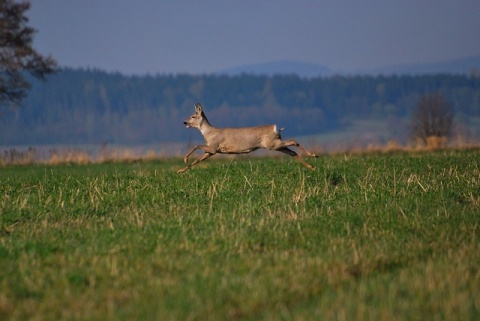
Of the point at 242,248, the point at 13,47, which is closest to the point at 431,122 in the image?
the point at 13,47

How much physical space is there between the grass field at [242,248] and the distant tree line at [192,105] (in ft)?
508

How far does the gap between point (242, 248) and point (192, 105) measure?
7041 inches

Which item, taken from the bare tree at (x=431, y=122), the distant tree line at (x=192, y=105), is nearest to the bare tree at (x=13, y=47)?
the bare tree at (x=431, y=122)

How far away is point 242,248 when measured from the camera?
10.9 meters

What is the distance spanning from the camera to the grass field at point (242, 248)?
837 centimetres

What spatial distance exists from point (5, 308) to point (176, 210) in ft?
19.5

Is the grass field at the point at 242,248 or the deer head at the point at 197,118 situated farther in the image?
Answer: the deer head at the point at 197,118

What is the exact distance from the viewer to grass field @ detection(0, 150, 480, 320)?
27.5ft

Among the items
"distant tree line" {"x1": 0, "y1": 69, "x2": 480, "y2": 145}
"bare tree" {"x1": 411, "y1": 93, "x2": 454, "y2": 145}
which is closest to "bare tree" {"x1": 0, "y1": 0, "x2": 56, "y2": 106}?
"bare tree" {"x1": 411, "y1": 93, "x2": 454, "y2": 145}

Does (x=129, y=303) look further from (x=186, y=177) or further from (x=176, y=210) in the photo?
(x=186, y=177)

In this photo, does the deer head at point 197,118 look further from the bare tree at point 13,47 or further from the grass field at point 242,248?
the bare tree at point 13,47

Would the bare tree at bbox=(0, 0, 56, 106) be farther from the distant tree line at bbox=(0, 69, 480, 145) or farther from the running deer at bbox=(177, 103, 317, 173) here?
the distant tree line at bbox=(0, 69, 480, 145)

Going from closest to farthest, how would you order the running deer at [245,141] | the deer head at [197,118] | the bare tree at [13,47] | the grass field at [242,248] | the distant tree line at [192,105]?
the grass field at [242,248]
the running deer at [245,141]
the deer head at [197,118]
the bare tree at [13,47]
the distant tree line at [192,105]

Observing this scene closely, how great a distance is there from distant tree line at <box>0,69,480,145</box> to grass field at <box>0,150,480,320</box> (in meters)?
155
